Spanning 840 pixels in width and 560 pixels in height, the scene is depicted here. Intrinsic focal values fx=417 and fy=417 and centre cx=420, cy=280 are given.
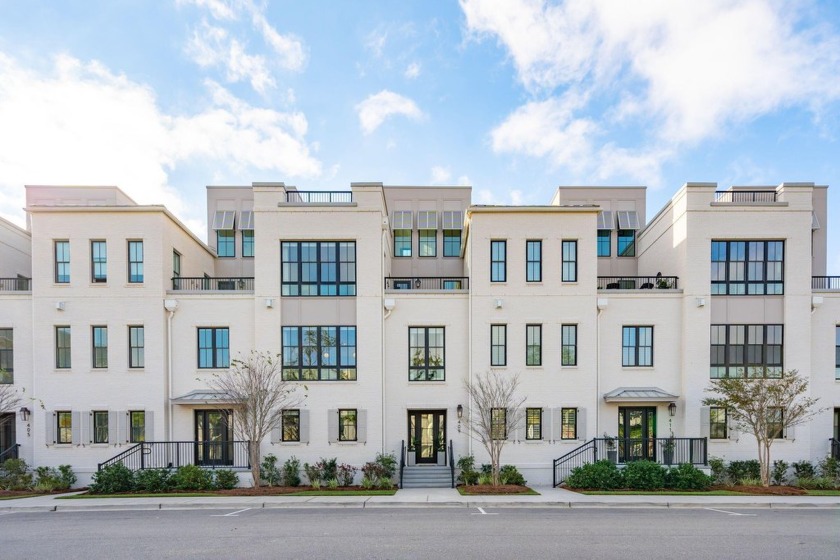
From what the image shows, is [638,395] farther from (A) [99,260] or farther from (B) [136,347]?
(A) [99,260]

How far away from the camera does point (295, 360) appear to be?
1717 cm

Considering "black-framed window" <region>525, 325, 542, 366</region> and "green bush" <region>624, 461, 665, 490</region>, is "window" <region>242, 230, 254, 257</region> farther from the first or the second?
"green bush" <region>624, 461, 665, 490</region>

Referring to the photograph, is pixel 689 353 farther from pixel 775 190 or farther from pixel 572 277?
pixel 775 190

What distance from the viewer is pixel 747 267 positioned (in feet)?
56.9

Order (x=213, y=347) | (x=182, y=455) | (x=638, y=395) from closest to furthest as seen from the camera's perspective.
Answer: (x=182, y=455)
(x=638, y=395)
(x=213, y=347)

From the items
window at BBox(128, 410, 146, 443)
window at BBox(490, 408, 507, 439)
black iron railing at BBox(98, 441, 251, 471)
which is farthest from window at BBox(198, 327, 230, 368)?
window at BBox(490, 408, 507, 439)

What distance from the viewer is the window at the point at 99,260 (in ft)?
56.0

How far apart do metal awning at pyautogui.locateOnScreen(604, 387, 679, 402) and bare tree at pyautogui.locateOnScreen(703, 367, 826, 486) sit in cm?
154

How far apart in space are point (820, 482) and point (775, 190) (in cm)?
1170

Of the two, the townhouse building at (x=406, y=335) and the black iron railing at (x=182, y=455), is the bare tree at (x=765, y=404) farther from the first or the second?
the black iron railing at (x=182, y=455)

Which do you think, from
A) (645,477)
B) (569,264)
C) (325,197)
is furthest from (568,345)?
(325,197)

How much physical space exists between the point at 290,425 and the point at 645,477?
13.6m

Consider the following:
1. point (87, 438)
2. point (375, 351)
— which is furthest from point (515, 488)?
point (87, 438)

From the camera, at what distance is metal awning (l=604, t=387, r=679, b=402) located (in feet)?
54.3
